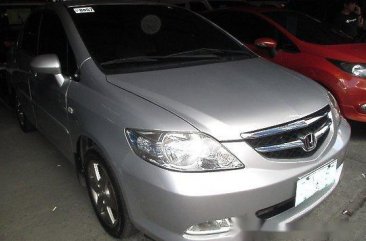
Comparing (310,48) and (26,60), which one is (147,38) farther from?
(310,48)

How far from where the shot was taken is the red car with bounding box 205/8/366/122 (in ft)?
12.5

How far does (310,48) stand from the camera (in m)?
4.20

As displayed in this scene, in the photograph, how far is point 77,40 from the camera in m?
2.62

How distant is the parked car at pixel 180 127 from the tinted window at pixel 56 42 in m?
0.02

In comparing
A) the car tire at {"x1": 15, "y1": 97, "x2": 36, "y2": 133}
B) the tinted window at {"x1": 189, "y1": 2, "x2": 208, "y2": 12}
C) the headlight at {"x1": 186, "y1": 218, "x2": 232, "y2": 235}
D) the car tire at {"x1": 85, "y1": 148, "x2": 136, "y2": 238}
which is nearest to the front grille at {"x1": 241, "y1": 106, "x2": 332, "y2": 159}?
the headlight at {"x1": 186, "y1": 218, "x2": 232, "y2": 235}

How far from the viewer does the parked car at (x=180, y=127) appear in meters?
1.88

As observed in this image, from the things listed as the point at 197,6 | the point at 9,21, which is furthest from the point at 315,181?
the point at 197,6

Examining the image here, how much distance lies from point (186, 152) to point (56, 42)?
1722 mm

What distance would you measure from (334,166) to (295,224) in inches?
18.7

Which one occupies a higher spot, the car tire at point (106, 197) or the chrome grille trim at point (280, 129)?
the chrome grille trim at point (280, 129)

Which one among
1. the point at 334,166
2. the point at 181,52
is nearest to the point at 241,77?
the point at 181,52

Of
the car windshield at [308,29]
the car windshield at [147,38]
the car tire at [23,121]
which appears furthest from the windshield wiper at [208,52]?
the car tire at [23,121]

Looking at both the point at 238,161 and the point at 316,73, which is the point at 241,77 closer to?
the point at 238,161

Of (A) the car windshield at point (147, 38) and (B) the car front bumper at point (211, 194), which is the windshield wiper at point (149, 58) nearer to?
(A) the car windshield at point (147, 38)
